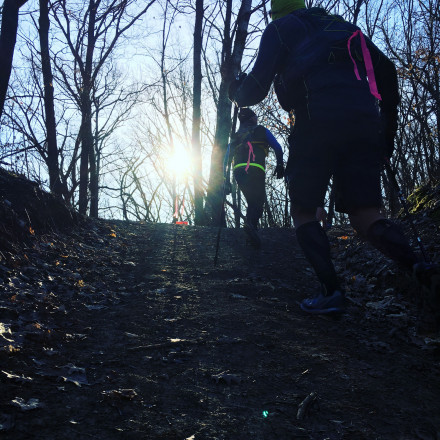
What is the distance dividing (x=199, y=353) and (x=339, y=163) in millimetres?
1664

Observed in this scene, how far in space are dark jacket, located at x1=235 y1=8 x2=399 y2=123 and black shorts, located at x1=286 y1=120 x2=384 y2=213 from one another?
10 cm

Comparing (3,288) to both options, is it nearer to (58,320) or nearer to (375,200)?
(58,320)

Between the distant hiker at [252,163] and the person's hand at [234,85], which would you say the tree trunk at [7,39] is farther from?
the person's hand at [234,85]

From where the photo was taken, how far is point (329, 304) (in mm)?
3068

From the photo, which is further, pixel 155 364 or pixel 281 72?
pixel 281 72

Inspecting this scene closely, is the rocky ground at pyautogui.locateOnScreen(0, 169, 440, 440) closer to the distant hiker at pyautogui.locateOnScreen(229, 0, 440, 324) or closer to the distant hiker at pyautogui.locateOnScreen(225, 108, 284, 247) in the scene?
the distant hiker at pyautogui.locateOnScreen(229, 0, 440, 324)

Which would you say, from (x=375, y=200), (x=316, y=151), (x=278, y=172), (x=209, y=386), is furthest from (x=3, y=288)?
(x=278, y=172)

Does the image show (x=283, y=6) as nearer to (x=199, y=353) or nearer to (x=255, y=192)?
(x=199, y=353)

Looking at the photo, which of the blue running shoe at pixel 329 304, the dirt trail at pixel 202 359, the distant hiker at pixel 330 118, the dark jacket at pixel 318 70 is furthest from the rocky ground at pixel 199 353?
the dark jacket at pixel 318 70

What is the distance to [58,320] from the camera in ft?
10.5

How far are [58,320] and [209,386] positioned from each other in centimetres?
159

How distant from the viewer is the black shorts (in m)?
2.76

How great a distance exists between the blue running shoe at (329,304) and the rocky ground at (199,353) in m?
0.16

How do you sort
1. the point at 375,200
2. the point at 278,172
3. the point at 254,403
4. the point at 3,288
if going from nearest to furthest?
the point at 254,403 → the point at 375,200 → the point at 3,288 → the point at 278,172
